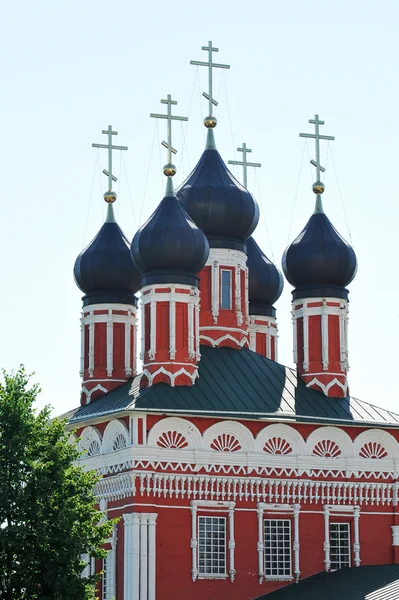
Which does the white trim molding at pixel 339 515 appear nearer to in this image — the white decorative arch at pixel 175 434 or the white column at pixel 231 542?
the white column at pixel 231 542

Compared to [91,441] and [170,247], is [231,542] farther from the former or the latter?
[170,247]

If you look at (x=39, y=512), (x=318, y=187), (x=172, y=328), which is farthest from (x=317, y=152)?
(x=39, y=512)

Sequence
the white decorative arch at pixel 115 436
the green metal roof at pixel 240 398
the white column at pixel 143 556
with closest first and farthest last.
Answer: the white column at pixel 143 556 → the white decorative arch at pixel 115 436 → the green metal roof at pixel 240 398

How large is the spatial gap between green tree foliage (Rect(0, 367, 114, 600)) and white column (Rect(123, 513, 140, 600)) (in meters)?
2.65

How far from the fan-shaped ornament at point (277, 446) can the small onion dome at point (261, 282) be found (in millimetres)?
7275

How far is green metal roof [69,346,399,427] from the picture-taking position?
33250 millimetres

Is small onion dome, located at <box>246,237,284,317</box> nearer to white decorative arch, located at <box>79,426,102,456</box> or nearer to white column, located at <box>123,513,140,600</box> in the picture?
white decorative arch, located at <box>79,426,102,456</box>

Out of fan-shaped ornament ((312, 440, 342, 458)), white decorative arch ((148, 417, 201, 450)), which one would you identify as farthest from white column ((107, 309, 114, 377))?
fan-shaped ornament ((312, 440, 342, 458))

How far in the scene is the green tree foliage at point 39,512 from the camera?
28172 mm

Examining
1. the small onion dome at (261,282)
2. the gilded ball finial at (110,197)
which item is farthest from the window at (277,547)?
the gilded ball finial at (110,197)

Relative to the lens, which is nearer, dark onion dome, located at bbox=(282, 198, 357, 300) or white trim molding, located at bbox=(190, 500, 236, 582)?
white trim molding, located at bbox=(190, 500, 236, 582)

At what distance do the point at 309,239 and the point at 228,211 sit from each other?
6.71ft

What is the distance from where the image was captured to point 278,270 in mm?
41000

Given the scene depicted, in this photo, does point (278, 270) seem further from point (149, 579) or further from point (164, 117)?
point (149, 579)
